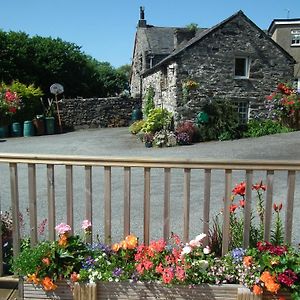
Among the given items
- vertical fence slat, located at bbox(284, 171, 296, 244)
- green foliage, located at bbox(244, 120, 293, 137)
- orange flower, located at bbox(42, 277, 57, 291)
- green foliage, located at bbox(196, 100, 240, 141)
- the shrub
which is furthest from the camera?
green foliage, located at bbox(244, 120, 293, 137)

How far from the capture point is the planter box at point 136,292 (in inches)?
115

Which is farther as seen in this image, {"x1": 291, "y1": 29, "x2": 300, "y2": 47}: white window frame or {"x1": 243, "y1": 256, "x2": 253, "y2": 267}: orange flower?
{"x1": 291, "y1": 29, "x2": 300, "y2": 47}: white window frame

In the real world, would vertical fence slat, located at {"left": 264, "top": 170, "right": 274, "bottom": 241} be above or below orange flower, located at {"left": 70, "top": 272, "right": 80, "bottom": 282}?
above

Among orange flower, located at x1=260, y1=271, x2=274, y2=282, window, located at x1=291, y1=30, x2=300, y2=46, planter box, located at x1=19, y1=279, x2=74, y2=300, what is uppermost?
window, located at x1=291, y1=30, x2=300, y2=46

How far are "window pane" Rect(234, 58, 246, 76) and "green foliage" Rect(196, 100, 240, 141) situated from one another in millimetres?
1702

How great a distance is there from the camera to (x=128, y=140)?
55.7 ft

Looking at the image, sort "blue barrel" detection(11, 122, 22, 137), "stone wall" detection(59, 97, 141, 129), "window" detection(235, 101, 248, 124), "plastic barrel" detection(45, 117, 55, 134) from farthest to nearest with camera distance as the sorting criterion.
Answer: "stone wall" detection(59, 97, 141, 129) < "plastic barrel" detection(45, 117, 55, 134) < "blue barrel" detection(11, 122, 22, 137) < "window" detection(235, 101, 248, 124)

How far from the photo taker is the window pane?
17.1 m

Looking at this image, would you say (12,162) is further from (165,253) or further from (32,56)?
(32,56)

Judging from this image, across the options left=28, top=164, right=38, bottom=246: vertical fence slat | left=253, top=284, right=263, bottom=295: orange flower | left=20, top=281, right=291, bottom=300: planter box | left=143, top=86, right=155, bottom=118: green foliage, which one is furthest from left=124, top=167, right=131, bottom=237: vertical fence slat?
left=143, top=86, right=155, bottom=118: green foliage

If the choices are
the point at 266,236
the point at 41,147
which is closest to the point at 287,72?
the point at 41,147

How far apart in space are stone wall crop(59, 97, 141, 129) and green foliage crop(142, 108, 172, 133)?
7.56 meters

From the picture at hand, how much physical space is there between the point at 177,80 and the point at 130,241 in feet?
45.4

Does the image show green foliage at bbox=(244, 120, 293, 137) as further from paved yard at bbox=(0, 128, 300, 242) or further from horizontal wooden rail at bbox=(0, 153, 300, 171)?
horizontal wooden rail at bbox=(0, 153, 300, 171)
